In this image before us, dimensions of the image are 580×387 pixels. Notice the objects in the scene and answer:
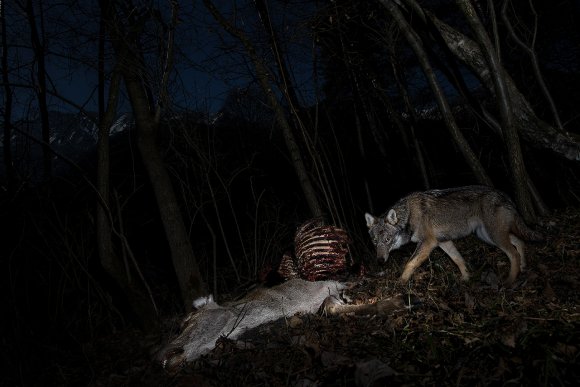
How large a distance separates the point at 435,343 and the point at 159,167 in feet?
19.4

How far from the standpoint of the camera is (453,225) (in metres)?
5.19

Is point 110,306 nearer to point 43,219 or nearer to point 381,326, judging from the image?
point 43,219

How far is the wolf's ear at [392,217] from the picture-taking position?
565cm

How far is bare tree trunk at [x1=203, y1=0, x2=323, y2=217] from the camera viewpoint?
25.7 feet

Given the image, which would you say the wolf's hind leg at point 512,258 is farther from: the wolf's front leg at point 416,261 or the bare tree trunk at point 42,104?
the bare tree trunk at point 42,104

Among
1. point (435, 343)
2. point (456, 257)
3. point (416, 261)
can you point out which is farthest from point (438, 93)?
point (435, 343)

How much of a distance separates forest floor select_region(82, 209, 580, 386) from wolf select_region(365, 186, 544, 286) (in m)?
0.32

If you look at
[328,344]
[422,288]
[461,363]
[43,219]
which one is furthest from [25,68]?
[461,363]

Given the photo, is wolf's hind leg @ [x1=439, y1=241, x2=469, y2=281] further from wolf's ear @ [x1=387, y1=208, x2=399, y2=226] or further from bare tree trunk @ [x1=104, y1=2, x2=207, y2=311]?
bare tree trunk @ [x1=104, y1=2, x2=207, y2=311]

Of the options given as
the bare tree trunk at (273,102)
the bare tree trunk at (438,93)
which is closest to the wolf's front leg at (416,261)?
the bare tree trunk at (438,93)

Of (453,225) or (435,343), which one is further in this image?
(453,225)

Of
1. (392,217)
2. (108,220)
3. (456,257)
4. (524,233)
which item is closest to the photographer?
(524,233)

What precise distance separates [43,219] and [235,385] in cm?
879

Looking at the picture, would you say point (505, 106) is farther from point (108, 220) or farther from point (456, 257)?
point (108, 220)
